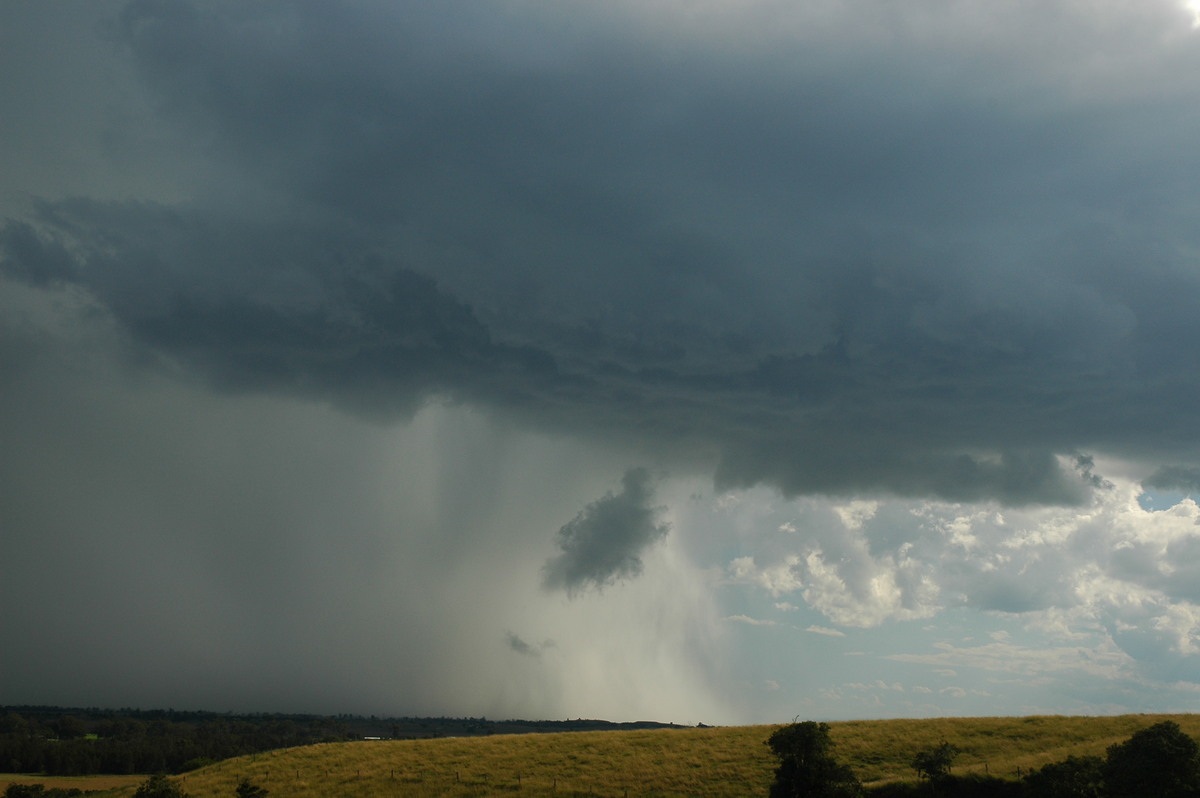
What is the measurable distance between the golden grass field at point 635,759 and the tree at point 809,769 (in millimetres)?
10918

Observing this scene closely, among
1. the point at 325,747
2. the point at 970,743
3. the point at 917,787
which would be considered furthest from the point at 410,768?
the point at 970,743

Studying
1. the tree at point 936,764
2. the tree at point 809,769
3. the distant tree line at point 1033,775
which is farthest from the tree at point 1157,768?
the tree at point 809,769

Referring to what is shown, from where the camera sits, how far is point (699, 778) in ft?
271

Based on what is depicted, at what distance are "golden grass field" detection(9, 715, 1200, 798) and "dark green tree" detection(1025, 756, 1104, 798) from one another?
8.95 m

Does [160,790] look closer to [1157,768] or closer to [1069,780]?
[1069,780]

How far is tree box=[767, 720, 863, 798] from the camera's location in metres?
64.1

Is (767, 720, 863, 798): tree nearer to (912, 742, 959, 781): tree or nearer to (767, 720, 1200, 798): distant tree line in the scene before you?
(767, 720, 1200, 798): distant tree line

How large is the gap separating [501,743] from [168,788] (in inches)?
1484

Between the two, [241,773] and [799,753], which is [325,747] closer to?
[241,773]

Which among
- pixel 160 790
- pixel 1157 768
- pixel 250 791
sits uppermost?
pixel 1157 768

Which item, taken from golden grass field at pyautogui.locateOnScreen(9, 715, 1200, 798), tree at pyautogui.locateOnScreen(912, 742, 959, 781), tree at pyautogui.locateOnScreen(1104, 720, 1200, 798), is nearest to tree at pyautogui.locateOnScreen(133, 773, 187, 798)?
golden grass field at pyautogui.locateOnScreen(9, 715, 1200, 798)

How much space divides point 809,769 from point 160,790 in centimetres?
6571

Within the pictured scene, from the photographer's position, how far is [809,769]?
65.7 metres

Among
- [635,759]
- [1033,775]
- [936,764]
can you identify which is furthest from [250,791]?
[1033,775]
